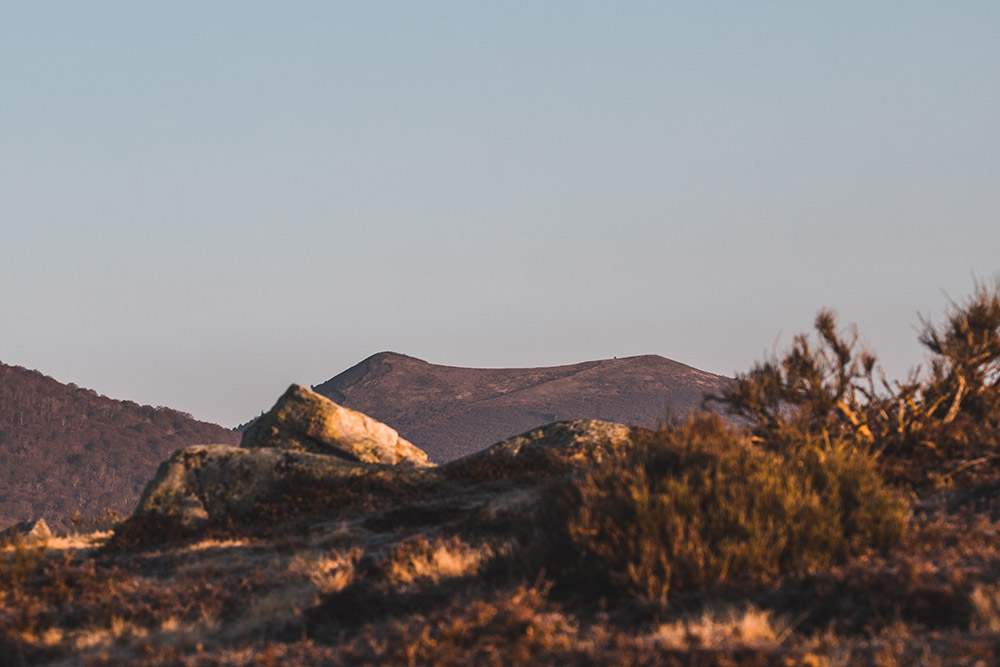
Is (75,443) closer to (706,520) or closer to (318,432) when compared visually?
(318,432)

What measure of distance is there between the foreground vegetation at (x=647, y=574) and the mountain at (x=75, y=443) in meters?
137

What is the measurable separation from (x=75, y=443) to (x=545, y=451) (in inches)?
6784

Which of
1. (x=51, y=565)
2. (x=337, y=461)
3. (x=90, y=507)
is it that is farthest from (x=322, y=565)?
(x=90, y=507)

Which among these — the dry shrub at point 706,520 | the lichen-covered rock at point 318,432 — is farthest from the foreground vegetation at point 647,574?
the lichen-covered rock at point 318,432

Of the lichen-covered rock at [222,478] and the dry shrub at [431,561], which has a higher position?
the lichen-covered rock at [222,478]

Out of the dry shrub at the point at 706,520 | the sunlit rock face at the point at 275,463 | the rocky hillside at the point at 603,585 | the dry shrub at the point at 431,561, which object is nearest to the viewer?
the rocky hillside at the point at 603,585

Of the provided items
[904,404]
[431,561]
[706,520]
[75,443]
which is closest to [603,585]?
[706,520]

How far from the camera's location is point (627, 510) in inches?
341

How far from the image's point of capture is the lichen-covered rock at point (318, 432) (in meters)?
19.9

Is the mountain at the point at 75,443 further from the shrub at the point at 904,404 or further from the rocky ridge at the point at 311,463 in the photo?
the shrub at the point at 904,404

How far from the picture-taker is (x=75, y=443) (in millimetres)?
169625

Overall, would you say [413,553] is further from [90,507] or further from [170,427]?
[170,427]

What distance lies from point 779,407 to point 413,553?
6523 millimetres

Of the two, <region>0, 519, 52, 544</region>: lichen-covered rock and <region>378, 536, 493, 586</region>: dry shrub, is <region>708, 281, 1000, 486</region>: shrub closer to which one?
<region>378, 536, 493, 586</region>: dry shrub
